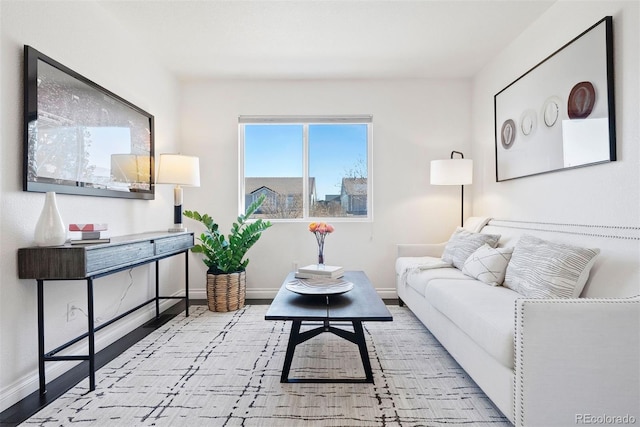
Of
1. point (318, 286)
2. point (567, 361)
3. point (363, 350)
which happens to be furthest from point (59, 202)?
point (567, 361)

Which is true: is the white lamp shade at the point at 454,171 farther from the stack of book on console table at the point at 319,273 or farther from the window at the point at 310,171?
the stack of book on console table at the point at 319,273

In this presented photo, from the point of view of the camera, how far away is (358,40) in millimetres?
3143

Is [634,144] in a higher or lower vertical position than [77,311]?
higher

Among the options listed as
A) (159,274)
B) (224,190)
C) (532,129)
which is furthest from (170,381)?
(532,129)

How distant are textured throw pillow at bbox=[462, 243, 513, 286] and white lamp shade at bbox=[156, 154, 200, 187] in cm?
260

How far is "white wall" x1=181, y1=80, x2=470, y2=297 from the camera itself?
4.12m

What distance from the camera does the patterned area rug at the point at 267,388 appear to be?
1.75 meters

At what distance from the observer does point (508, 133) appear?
3.29m

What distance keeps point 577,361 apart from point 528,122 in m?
2.10

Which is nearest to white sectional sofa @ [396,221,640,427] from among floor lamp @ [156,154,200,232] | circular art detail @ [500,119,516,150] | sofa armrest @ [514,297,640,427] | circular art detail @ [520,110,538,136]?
sofa armrest @ [514,297,640,427]

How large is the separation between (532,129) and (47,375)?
382 cm

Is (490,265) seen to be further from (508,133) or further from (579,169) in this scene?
(508,133)

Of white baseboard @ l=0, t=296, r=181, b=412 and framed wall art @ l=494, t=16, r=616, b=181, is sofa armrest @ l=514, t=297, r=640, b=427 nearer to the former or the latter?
framed wall art @ l=494, t=16, r=616, b=181

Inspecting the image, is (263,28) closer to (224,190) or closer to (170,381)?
(224,190)
